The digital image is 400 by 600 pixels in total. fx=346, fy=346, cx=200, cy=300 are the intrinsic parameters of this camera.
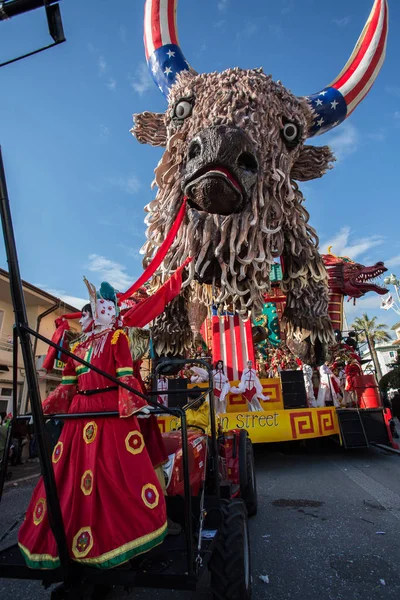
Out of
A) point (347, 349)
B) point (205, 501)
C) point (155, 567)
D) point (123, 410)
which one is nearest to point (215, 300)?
point (205, 501)

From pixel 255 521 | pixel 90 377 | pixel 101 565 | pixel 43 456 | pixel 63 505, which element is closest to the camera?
pixel 43 456

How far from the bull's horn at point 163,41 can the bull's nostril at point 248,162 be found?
198 centimetres

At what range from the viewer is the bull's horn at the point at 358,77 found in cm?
471

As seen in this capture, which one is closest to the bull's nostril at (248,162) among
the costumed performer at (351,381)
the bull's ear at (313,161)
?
the bull's ear at (313,161)

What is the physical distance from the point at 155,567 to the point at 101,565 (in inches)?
8.7

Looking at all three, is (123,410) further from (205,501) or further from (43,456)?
(205,501)

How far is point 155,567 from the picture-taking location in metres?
1.40

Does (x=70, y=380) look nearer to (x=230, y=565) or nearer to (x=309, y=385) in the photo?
(x=230, y=565)

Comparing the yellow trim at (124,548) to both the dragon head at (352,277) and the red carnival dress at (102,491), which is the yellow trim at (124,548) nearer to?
the red carnival dress at (102,491)

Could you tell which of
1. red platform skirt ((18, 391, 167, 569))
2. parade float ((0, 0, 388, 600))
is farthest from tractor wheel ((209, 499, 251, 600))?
red platform skirt ((18, 391, 167, 569))

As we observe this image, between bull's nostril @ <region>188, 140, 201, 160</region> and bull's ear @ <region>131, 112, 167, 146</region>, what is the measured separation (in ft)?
4.86

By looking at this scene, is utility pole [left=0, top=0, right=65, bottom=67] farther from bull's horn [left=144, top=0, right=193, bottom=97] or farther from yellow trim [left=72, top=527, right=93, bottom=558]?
bull's horn [left=144, top=0, right=193, bottom=97]

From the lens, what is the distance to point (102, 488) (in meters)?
1.49

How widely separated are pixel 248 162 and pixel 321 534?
3497 mm
